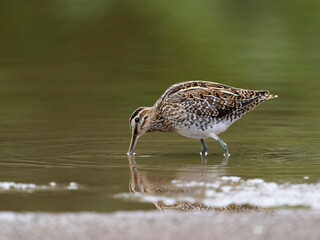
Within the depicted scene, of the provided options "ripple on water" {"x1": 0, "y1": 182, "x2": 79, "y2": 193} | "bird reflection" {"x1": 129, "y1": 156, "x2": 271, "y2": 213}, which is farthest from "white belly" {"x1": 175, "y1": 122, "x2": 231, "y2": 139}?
"ripple on water" {"x1": 0, "y1": 182, "x2": 79, "y2": 193}

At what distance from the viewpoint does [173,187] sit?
8508 mm

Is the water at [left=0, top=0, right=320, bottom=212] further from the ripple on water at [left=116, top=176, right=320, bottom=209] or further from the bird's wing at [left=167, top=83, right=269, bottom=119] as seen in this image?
the bird's wing at [left=167, top=83, right=269, bottom=119]

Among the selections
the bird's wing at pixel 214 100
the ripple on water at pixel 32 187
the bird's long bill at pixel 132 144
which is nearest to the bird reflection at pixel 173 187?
the ripple on water at pixel 32 187

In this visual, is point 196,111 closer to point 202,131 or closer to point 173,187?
point 202,131

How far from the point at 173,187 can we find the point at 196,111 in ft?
10.8

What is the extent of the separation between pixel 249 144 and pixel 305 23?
1409cm

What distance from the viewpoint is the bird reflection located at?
7.29 metres

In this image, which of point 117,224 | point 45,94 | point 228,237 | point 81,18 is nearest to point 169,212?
point 117,224

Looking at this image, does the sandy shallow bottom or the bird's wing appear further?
the bird's wing

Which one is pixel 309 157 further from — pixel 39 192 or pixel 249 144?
pixel 39 192

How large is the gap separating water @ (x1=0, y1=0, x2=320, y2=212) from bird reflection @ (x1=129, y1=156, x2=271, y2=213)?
0.03 meters

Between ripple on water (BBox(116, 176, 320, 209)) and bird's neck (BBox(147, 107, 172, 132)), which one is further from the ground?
ripple on water (BBox(116, 176, 320, 209))

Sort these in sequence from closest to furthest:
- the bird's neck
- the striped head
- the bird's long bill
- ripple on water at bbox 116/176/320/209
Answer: ripple on water at bbox 116/176/320/209, the bird's long bill, the striped head, the bird's neck

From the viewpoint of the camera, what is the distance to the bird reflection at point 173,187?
7.29 metres
